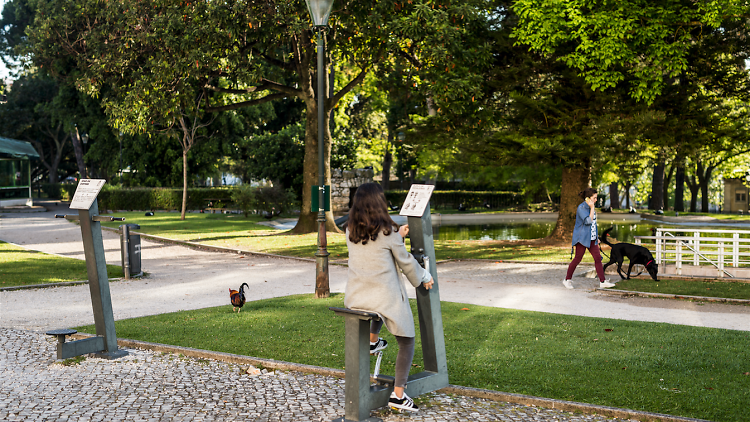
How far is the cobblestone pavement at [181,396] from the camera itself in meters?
4.56

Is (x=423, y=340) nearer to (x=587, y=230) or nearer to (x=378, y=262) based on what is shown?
(x=378, y=262)

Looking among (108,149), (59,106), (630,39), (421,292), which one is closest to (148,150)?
(108,149)

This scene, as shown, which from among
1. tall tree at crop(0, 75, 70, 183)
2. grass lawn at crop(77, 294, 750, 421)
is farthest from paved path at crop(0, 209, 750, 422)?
tall tree at crop(0, 75, 70, 183)

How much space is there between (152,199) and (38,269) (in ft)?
86.1

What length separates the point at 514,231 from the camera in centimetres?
2761

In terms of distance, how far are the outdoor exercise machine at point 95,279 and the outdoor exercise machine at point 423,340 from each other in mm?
2962

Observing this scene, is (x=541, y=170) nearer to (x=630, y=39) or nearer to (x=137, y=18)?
(x=630, y=39)

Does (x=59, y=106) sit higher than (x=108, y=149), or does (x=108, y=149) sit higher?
(x=59, y=106)

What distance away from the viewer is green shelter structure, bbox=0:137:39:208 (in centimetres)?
3716

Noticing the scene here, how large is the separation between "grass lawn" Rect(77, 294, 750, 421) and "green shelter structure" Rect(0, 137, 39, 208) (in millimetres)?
34498

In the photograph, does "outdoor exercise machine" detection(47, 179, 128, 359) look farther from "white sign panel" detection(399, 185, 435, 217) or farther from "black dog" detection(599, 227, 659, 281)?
"black dog" detection(599, 227, 659, 281)

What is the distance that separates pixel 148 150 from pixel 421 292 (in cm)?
3986

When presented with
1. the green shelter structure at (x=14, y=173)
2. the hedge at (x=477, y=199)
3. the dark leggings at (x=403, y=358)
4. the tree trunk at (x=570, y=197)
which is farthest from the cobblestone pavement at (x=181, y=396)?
the hedge at (x=477, y=199)

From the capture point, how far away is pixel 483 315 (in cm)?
831
